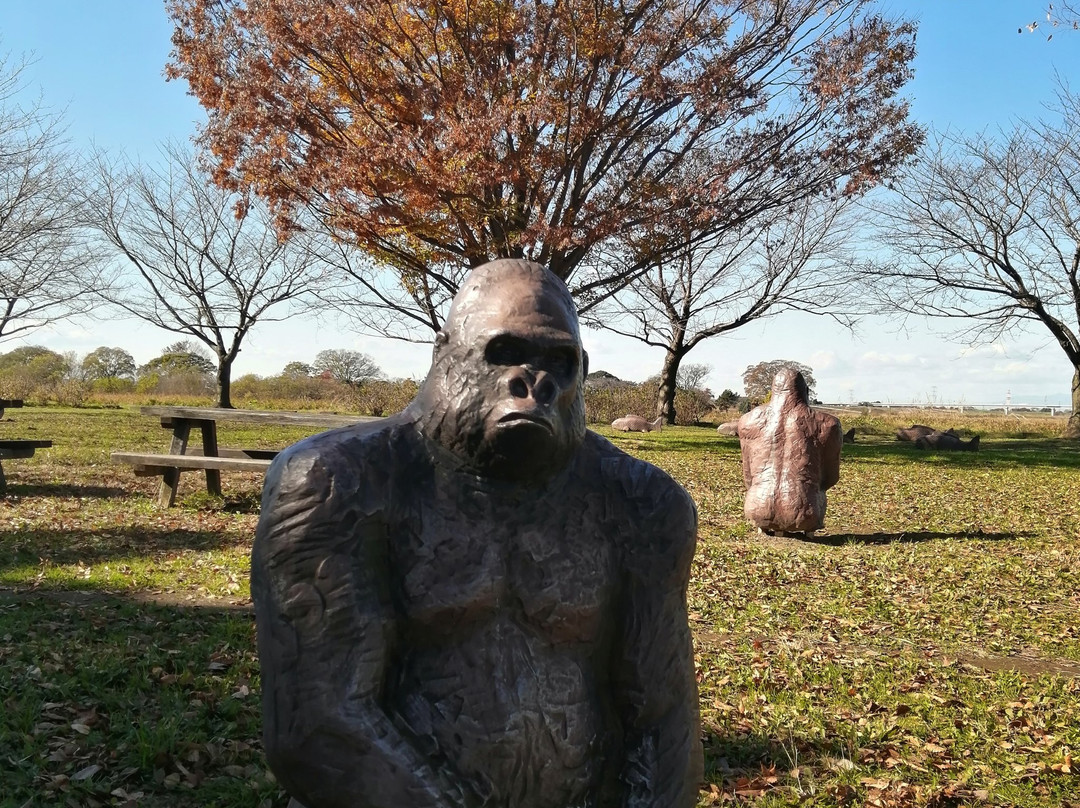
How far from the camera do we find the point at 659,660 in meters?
2.03

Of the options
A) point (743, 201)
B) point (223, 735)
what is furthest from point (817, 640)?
point (743, 201)

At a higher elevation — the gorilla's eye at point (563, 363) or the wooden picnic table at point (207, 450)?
the gorilla's eye at point (563, 363)

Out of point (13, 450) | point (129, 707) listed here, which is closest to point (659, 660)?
point (129, 707)

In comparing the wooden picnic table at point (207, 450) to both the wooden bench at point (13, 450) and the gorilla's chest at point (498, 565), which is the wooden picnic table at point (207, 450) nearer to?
the wooden bench at point (13, 450)

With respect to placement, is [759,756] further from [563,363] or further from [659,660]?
[563,363]

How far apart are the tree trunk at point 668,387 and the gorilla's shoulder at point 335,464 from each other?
25486 millimetres

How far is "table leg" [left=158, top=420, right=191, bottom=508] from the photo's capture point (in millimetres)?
10320

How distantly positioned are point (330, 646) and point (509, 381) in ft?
2.08

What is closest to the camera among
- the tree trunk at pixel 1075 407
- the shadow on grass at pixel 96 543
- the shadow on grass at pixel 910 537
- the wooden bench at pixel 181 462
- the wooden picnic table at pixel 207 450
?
the shadow on grass at pixel 96 543

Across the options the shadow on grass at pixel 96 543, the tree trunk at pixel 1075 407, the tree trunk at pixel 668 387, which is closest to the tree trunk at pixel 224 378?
the tree trunk at pixel 668 387

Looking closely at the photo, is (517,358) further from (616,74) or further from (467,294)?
(616,74)

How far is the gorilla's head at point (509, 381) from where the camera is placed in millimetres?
1855

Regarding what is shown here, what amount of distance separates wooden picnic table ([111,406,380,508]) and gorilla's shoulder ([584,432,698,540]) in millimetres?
7270

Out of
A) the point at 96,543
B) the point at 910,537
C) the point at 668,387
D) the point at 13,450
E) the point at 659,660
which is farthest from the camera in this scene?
the point at 668,387
